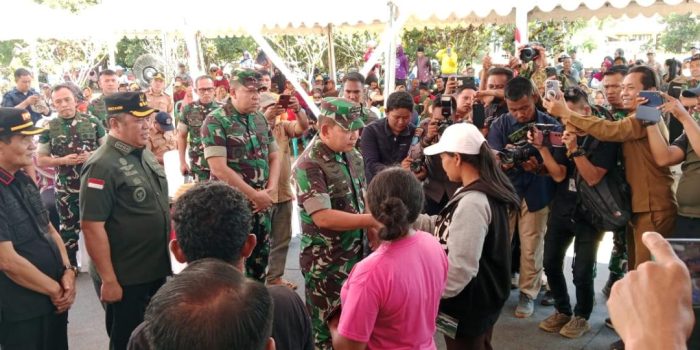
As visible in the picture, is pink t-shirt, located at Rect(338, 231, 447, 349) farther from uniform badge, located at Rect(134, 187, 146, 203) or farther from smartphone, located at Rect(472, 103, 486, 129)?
smartphone, located at Rect(472, 103, 486, 129)

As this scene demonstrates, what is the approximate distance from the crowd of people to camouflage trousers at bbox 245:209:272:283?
2 centimetres

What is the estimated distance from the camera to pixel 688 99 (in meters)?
3.40

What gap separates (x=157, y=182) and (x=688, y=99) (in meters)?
3.35

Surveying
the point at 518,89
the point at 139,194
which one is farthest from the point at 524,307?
the point at 139,194

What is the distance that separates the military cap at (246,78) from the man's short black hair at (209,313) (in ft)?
8.94

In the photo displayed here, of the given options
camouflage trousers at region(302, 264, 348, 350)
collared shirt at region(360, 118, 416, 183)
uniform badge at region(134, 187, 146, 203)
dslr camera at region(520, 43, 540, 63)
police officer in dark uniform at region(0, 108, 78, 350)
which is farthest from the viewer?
dslr camera at region(520, 43, 540, 63)

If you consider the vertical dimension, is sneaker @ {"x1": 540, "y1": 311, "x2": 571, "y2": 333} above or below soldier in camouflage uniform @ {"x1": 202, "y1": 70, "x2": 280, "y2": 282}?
below

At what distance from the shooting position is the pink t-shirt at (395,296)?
1.85 meters

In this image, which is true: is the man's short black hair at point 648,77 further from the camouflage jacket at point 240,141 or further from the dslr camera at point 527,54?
the camouflage jacket at point 240,141

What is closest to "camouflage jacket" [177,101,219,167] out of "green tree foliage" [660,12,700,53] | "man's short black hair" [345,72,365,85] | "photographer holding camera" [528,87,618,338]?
"man's short black hair" [345,72,365,85]

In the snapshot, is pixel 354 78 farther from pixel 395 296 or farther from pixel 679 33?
pixel 679 33

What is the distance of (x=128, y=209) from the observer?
2.69 metres

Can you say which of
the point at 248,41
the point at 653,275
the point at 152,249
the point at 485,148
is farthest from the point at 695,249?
the point at 248,41

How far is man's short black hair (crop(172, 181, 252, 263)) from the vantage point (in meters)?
1.73
